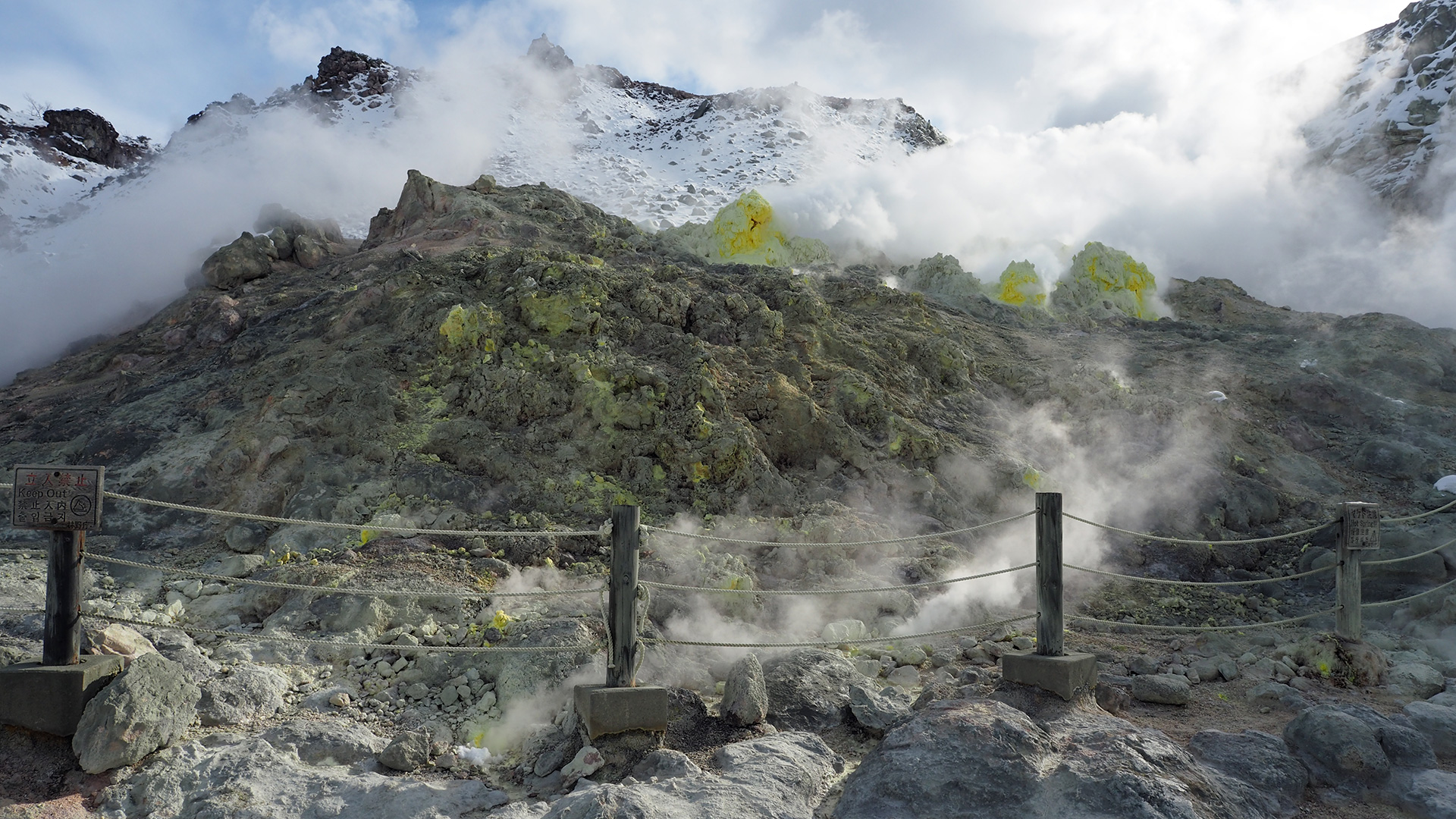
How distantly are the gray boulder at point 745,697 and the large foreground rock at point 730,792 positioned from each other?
0.28 m

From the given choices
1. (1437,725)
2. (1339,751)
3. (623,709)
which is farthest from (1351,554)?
(623,709)

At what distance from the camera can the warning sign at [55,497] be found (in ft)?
11.3

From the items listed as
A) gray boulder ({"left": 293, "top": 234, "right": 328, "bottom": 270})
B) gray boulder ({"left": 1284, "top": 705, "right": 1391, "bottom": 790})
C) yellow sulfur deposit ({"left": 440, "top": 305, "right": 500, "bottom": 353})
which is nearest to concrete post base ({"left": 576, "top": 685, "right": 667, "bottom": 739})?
gray boulder ({"left": 1284, "top": 705, "right": 1391, "bottom": 790})

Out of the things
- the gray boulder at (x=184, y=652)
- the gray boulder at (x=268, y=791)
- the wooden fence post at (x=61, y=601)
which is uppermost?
the wooden fence post at (x=61, y=601)

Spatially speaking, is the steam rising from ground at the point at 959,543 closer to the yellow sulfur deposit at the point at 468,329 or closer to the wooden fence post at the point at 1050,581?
the wooden fence post at the point at 1050,581

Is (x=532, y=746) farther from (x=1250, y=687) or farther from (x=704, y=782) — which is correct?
(x=1250, y=687)

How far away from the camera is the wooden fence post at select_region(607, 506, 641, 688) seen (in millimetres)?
3840

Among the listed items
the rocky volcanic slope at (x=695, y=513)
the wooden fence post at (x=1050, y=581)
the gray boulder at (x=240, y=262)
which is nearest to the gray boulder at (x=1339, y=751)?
the rocky volcanic slope at (x=695, y=513)

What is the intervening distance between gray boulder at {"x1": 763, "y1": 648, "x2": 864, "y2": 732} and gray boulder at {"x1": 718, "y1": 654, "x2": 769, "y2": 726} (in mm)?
146

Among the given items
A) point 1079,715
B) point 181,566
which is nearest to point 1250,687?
point 1079,715

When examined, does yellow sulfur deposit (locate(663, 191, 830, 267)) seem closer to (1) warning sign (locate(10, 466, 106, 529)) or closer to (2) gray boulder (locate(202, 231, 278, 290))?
(2) gray boulder (locate(202, 231, 278, 290))

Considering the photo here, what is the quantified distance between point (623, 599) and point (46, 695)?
8.30 ft

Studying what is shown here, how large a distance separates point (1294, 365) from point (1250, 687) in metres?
12.1

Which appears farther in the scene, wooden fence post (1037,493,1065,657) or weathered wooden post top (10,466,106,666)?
wooden fence post (1037,493,1065,657)
